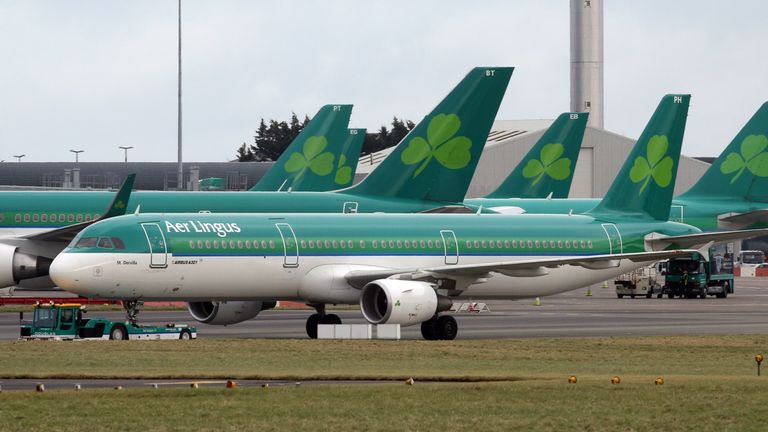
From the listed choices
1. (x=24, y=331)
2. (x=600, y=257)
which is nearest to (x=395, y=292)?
(x=600, y=257)

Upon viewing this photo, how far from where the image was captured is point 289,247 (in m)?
46.4

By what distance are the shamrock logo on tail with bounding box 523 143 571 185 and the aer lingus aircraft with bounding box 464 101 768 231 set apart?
200 inches

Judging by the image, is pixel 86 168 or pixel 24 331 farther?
pixel 86 168

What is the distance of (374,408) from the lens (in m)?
25.3

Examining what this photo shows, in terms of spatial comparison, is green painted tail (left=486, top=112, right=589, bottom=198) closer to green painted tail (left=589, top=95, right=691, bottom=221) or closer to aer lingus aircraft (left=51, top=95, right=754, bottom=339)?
green painted tail (left=589, top=95, right=691, bottom=221)

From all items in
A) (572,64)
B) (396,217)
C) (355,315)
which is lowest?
(355,315)

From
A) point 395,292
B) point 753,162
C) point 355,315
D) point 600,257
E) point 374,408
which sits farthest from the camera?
point 753,162

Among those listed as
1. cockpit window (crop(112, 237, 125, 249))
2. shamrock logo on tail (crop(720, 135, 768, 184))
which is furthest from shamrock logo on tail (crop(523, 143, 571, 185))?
cockpit window (crop(112, 237, 125, 249))

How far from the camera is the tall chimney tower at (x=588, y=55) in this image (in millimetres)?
137625

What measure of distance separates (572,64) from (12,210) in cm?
8579

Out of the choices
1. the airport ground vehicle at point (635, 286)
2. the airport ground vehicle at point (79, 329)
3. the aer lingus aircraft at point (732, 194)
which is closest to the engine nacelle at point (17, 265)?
the airport ground vehicle at point (79, 329)

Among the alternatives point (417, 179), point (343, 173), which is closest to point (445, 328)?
point (417, 179)

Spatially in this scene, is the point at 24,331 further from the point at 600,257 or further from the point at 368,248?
the point at 600,257

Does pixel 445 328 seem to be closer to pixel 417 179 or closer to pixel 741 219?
pixel 417 179
